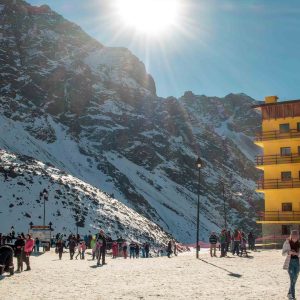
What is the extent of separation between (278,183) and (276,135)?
5739 millimetres

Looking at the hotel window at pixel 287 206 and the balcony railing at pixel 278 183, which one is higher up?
the balcony railing at pixel 278 183

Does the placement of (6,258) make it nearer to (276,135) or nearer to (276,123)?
(276,135)

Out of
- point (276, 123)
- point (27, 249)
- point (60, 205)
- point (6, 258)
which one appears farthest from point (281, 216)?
point (6, 258)

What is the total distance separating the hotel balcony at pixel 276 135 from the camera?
50656 mm

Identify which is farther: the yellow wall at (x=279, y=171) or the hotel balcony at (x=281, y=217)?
the yellow wall at (x=279, y=171)

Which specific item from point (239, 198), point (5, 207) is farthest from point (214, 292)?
point (239, 198)

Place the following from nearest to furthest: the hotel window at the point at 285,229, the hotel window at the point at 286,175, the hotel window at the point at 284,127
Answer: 1. the hotel window at the point at 285,229
2. the hotel window at the point at 286,175
3. the hotel window at the point at 284,127

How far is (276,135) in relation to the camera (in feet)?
170

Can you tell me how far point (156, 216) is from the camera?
11106cm

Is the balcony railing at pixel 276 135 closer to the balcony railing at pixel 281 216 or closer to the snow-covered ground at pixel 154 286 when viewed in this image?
the balcony railing at pixel 281 216

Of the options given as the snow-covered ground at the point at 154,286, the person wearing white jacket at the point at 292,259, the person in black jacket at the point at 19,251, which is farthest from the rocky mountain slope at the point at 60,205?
the person wearing white jacket at the point at 292,259

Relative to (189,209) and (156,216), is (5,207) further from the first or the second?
(189,209)

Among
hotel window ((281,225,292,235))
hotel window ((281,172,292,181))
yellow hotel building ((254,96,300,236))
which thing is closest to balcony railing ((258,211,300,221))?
yellow hotel building ((254,96,300,236))

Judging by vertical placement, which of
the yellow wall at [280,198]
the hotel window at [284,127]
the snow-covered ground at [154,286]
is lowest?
the snow-covered ground at [154,286]
